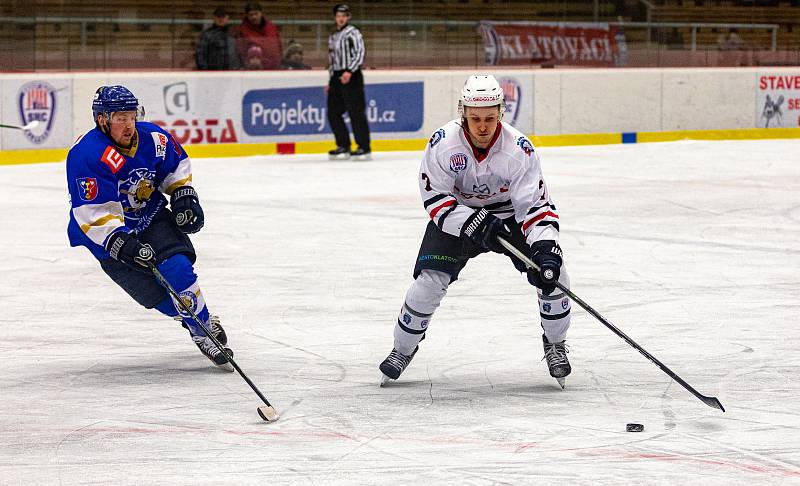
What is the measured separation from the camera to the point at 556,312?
15.9 ft

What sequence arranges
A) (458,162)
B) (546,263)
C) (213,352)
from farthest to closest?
(213,352) < (458,162) < (546,263)

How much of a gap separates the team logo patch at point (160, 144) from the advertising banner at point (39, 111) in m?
8.81

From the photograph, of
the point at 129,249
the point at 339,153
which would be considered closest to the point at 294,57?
the point at 339,153

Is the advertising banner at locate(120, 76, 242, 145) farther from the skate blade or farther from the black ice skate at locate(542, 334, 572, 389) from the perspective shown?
the black ice skate at locate(542, 334, 572, 389)

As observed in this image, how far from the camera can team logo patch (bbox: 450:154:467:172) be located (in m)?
4.69

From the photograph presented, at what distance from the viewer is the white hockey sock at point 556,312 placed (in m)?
4.81

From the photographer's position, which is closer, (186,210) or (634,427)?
(634,427)

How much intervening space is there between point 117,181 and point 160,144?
249 millimetres

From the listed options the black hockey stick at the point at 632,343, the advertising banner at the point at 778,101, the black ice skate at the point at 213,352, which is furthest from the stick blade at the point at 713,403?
the advertising banner at the point at 778,101

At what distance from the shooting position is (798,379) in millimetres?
4902

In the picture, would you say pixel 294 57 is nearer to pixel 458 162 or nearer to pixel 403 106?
pixel 403 106

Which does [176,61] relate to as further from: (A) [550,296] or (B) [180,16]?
(A) [550,296]

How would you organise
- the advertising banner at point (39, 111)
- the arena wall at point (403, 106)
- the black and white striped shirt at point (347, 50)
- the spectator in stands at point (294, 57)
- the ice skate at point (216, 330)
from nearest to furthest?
the ice skate at point (216, 330)
the advertising banner at point (39, 111)
the arena wall at point (403, 106)
the black and white striped shirt at point (347, 50)
the spectator in stands at point (294, 57)

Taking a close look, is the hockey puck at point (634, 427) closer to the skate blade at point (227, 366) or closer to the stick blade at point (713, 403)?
the stick blade at point (713, 403)
